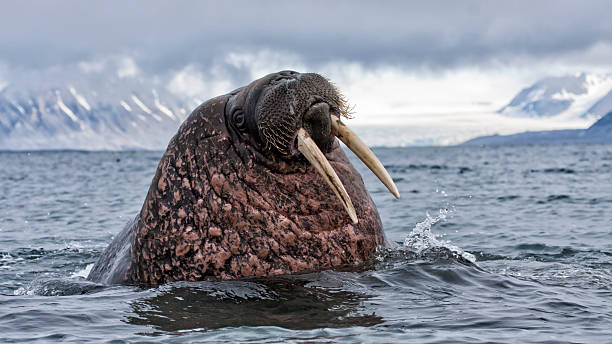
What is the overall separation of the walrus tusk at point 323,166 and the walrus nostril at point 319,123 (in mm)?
148

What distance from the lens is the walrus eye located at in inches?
247

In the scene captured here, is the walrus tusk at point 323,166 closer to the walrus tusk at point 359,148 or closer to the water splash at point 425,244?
the walrus tusk at point 359,148

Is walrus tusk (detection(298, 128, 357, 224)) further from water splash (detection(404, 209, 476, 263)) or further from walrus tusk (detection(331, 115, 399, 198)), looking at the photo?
water splash (detection(404, 209, 476, 263))

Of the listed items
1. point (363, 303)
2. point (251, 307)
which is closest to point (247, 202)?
point (251, 307)

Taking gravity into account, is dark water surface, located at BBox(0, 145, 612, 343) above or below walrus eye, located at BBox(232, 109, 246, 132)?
below

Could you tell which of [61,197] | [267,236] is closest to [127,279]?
[267,236]

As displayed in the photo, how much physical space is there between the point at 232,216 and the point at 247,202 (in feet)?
0.58

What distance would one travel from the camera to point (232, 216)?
611 centimetres

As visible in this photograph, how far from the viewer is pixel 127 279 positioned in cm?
648

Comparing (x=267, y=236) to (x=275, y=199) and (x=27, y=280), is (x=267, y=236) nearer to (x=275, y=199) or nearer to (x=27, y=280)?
(x=275, y=199)

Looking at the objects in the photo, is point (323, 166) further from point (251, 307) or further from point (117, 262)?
point (117, 262)

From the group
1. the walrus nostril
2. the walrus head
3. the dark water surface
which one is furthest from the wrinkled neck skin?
the walrus nostril

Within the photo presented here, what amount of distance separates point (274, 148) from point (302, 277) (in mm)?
1127

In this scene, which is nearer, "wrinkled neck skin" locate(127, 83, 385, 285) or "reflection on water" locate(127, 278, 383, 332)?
"reflection on water" locate(127, 278, 383, 332)
